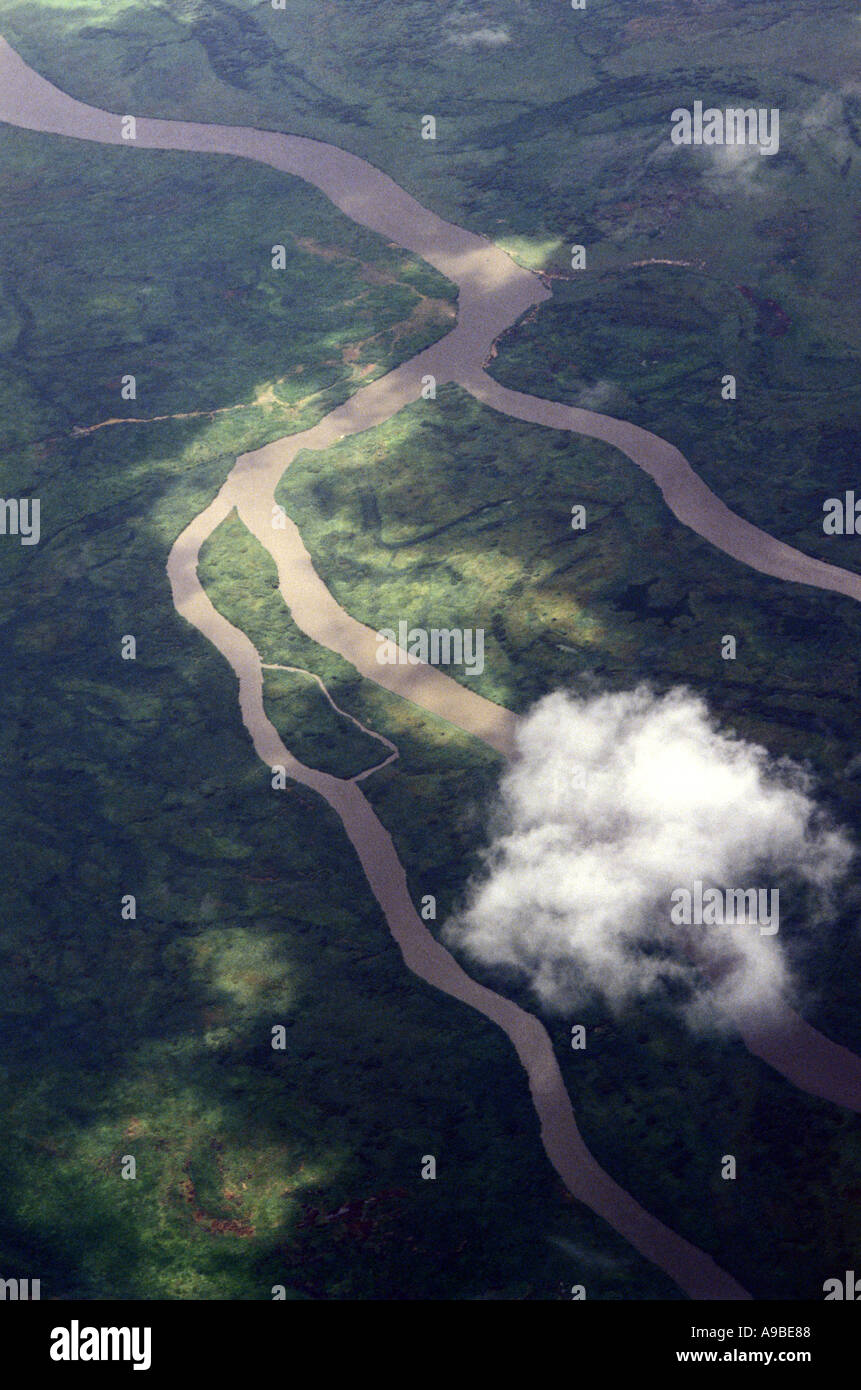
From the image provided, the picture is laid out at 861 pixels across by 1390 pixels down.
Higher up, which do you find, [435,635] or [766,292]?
[766,292]

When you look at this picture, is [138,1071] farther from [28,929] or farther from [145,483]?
[145,483]

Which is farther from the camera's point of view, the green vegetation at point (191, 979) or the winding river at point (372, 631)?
the winding river at point (372, 631)

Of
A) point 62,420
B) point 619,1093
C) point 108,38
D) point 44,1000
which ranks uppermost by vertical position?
point 108,38

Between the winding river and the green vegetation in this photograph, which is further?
the winding river

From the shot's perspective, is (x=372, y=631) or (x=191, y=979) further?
(x=372, y=631)

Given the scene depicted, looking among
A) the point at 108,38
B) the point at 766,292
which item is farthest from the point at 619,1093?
the point at 108,38

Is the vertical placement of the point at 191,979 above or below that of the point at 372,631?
below

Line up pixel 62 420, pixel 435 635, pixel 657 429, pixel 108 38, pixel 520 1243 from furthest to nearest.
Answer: pixel 108 38 < pixel 62 420 < pixel 657 429 < pixel 435 635 < pixel 520 1243

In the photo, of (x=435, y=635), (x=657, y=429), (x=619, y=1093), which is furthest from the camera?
(x=657, y=429)
